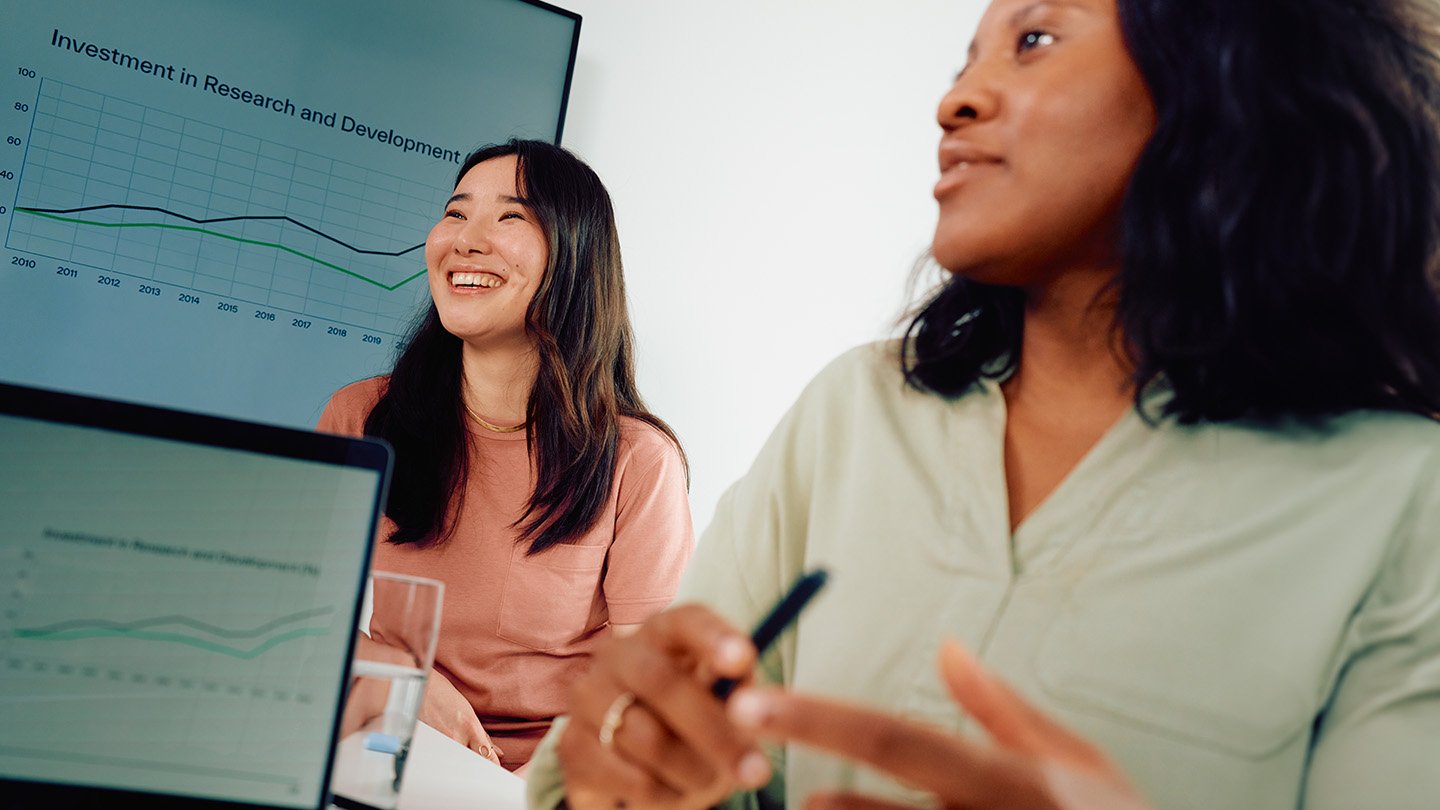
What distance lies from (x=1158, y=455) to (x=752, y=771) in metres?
0.39

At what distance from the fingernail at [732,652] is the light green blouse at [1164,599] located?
0.25 metres

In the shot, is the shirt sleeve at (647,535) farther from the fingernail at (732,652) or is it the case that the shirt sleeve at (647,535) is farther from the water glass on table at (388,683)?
the fingernail at (732,652)

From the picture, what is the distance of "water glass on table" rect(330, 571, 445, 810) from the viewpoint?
667mm

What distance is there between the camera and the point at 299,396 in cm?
177

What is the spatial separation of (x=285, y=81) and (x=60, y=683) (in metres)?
1.46

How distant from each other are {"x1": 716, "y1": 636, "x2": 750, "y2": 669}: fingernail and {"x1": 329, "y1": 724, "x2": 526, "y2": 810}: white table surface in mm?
361

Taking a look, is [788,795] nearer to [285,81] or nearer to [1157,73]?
[1157,73]

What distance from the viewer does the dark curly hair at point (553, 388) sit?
166cm

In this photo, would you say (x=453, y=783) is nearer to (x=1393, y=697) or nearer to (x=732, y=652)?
(x=732, y=652)

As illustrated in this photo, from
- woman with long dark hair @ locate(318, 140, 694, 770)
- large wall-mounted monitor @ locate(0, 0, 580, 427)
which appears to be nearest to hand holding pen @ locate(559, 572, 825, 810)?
woman with long dark hair @ locate(318, 140, 694, 770)

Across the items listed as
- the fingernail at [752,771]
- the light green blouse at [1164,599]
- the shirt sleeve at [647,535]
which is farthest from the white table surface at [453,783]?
the shirt sleeve at [647,535]

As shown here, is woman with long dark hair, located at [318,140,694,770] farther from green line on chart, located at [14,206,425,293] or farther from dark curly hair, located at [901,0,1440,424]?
dark curly hair, located at [901,0,1440,424]

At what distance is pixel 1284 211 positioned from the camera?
681mm

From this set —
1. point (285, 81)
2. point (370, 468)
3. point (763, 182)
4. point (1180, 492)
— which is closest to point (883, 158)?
point (763, 182)
